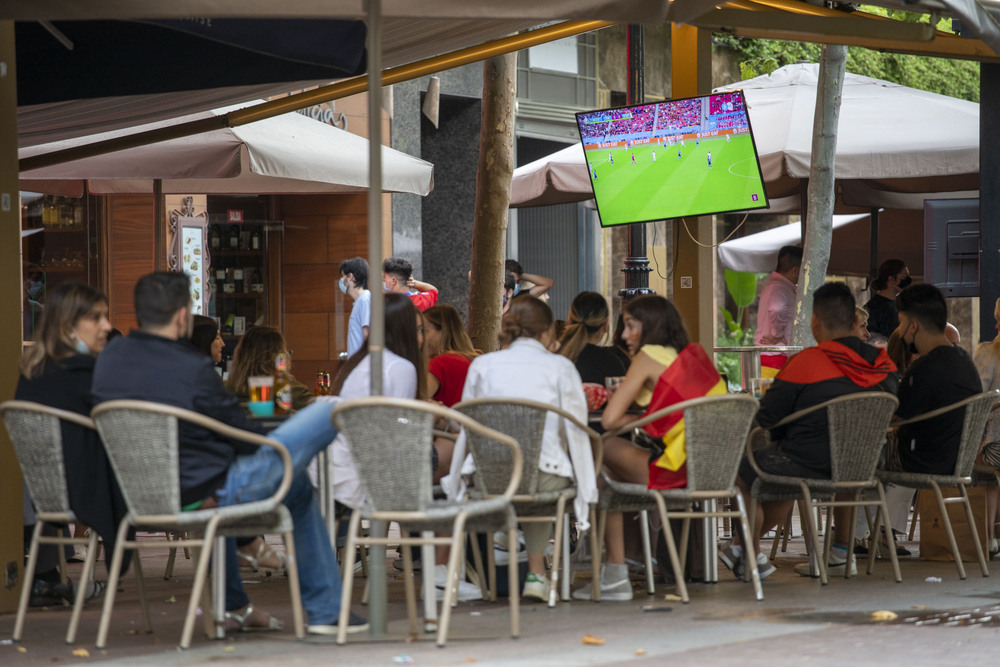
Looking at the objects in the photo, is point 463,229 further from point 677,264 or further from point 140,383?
point 140,383

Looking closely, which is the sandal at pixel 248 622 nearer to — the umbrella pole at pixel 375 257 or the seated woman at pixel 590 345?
the umbrella pole at pixel 375 257

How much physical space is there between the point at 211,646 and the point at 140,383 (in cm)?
104

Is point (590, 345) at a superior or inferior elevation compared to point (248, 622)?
superior

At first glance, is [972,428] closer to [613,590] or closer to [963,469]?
[963,469]

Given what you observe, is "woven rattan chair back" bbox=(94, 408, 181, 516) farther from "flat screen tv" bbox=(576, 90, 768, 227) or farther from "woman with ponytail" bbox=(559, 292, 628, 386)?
"flat screen tv" bbox=(576, 90, 768, 227)

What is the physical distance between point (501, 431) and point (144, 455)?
1482 millimetres

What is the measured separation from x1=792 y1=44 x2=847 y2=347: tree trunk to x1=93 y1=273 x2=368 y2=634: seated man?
536 cm

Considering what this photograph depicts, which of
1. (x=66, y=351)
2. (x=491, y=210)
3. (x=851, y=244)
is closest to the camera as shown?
(x=66, y=351)

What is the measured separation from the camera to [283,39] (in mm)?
6098

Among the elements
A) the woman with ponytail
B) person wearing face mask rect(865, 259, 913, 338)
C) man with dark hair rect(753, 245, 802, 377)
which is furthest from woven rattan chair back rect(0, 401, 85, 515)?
man with dark hair rect(753, 245, 802, 377)

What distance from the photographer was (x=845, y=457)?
6.81 m

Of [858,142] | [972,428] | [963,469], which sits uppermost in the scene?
[858,142]

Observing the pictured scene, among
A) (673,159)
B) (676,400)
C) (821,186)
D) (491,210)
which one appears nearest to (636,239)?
(491,210)

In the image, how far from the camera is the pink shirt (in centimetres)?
1198
